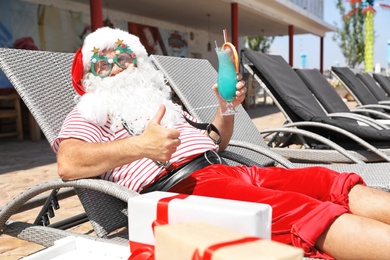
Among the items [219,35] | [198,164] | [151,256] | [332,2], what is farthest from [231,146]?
[332,2]

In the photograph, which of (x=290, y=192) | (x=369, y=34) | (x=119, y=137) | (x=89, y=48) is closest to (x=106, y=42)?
(x=89, y=48)

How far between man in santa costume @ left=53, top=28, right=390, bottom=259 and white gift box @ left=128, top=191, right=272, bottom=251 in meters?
0.38

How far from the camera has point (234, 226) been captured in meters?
1.05

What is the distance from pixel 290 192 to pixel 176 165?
1.77 feet

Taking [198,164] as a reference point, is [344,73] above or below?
above

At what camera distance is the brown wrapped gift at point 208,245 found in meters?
0.88

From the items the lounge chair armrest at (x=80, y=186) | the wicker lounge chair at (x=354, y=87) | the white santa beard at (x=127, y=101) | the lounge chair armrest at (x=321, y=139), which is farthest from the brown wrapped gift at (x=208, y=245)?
the wicker lounge chair at (x=354, y=87)

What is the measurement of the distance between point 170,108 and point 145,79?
21 cm

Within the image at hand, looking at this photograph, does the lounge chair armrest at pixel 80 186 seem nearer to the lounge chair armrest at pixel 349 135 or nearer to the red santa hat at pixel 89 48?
the red santa hat at pixel 89 48

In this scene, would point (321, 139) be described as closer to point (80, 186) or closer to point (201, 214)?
point (80, 186)

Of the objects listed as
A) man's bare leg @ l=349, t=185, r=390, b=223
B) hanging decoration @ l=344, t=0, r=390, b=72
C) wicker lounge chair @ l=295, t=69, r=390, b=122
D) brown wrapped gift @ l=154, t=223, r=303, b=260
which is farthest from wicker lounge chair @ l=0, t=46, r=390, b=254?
hanging decoration @ l=344, t=0, r=390, b=72

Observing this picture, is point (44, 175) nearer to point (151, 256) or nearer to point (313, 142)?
point (313, 142)

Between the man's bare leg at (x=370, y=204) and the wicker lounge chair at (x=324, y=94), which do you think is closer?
the man's bare leg at (x=370, y=204)

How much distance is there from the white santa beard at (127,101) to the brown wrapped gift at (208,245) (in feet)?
3.30
